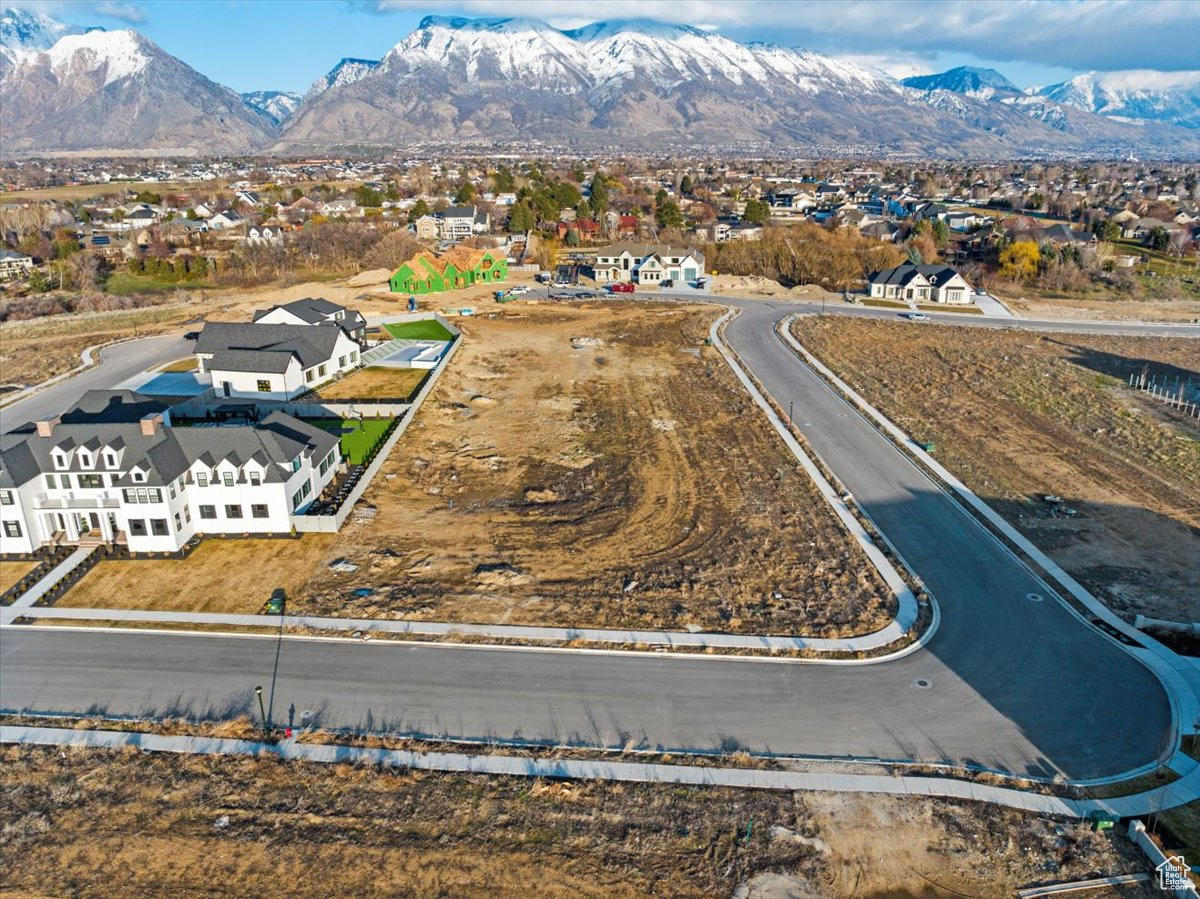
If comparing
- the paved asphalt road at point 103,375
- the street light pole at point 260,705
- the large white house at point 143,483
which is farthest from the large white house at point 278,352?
the street light pole at point 260,705

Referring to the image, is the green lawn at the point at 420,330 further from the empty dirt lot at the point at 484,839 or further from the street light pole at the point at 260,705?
the empty dirt lot at the point at 484,839

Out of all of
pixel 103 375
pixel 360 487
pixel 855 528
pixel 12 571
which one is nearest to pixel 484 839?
pixel 360 487

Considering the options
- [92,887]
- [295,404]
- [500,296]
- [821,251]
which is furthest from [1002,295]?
[92,887]

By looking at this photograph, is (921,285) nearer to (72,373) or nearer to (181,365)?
(181,365)

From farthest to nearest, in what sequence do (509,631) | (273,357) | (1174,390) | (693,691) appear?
(1174,390)
(273,357)
(509,631)
(693,691)

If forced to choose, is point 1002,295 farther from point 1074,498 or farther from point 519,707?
point 519,707

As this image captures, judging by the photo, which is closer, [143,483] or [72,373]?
[143,483]

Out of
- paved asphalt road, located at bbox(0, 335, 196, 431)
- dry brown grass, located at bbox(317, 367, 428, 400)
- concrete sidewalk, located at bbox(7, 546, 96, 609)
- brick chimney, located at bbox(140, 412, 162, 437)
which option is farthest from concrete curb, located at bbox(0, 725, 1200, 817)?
paved asphalt road, located at bbox(0, 335, 196, 431)
